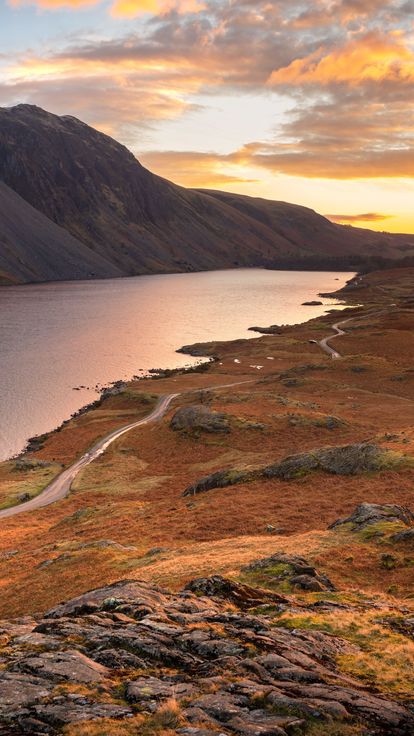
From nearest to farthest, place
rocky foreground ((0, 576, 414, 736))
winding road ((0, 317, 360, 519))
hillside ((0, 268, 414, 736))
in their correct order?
rocky foreground ((0, 576, 414, 736)) < hillside ((0, 268, 414, 736)) < winding road ((0, 317, 360, 519))

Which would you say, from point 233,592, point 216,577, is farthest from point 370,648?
point 216,577

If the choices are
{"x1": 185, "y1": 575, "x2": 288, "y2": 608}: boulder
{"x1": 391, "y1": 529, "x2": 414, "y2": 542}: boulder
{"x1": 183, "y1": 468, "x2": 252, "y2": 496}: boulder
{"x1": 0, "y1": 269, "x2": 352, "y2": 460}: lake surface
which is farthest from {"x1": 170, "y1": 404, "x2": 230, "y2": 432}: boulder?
{"x1": 185, "y1": 575, "x2": 288, "y2": 608}: boulder

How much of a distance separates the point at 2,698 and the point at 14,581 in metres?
21.3

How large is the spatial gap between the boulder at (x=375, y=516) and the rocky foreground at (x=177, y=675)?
13097mm

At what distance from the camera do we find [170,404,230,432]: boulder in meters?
68.5

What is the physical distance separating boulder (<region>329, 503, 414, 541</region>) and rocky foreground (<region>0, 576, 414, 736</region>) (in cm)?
1310

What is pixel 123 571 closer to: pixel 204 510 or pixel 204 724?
pixel 204 510

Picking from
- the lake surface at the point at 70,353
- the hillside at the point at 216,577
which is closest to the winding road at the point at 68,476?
the hillside at the point at 216,577

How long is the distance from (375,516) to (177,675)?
20.7m

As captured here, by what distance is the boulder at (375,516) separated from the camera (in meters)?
33.8

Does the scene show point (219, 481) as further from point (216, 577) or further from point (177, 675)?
point (177, 675)

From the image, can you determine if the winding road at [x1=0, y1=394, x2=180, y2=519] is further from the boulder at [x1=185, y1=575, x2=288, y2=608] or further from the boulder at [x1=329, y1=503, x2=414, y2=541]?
the boulder at [x1=185, y1=575, x2=288, y2=608]

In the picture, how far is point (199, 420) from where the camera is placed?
69875mm

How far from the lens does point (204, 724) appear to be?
1391 cm
